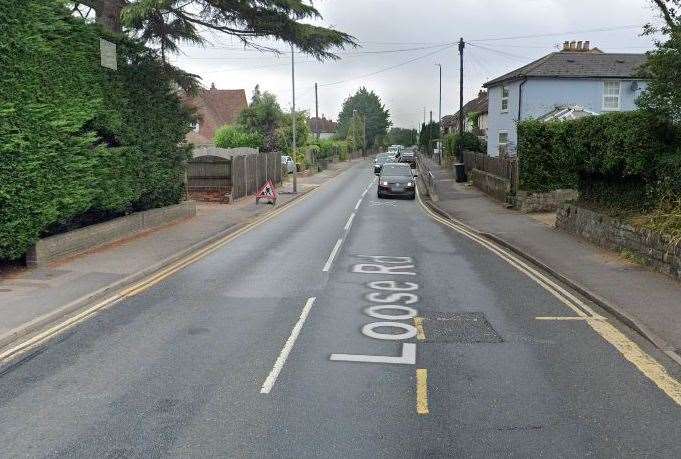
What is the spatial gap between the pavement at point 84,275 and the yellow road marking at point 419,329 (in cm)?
556

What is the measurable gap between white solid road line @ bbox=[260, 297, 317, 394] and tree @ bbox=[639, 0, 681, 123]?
29.6 feet

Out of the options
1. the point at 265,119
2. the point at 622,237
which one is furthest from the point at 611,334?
the point at 265,119

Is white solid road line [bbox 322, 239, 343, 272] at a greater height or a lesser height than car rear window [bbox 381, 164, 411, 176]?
lesser

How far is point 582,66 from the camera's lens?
40844 mm

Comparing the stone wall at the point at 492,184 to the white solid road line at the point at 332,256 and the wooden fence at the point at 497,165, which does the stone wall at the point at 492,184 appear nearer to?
the wooden fence at the point at 497,165

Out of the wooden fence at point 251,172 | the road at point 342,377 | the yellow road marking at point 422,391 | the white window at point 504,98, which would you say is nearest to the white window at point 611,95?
the white window at point 504,98

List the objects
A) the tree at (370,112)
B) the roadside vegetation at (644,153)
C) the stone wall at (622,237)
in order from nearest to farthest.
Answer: the stone wall at (622,237)
the roadside vegetation at (644,153)
the tree at (370,112)

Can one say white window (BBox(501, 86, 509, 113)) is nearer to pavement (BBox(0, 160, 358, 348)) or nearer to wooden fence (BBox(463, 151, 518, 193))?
wooden fence (BBox(463, 151, 518, 193))

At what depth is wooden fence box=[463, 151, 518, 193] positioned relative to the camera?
2588 cm

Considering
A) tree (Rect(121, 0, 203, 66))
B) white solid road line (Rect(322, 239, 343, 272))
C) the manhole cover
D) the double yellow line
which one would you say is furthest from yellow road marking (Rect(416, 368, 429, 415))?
tree (Rect(121, 0, 203, 66))

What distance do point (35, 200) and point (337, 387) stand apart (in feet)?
28.6

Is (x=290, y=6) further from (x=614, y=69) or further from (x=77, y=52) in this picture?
Answer: (x=614, y=69)

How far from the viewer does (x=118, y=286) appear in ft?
38.5

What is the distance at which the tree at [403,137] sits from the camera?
17481cm
